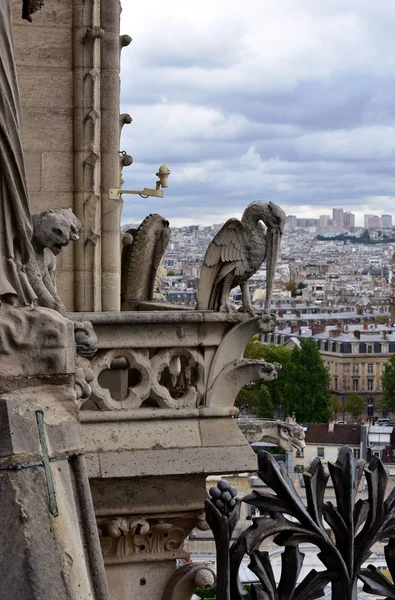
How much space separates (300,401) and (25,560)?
9441 centimetres

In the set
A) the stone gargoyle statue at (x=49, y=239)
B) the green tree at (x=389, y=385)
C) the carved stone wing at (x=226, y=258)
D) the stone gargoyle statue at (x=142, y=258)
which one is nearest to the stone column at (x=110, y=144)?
the stone gargoyle statue at (x=142, y=258)

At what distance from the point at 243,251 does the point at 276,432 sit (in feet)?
3.80

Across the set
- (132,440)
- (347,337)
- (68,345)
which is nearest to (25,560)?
(68,345)

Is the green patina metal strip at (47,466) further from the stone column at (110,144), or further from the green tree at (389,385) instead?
the green tree at (389,385)

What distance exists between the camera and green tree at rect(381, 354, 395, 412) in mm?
107750

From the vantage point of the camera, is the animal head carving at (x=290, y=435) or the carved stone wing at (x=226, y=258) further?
the animal head carving at (x=290, y=435)

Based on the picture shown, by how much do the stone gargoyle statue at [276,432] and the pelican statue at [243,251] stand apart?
877 millimetres

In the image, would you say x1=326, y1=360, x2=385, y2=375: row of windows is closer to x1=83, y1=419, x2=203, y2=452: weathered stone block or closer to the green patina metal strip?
x1=83, y1=419, x2=203, y2=452: weathered stone block

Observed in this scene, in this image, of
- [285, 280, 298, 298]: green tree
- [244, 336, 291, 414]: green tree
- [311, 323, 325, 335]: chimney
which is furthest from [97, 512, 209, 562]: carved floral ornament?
[285, 280, 298, 298]: green tree

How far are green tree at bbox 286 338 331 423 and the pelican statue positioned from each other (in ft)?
288

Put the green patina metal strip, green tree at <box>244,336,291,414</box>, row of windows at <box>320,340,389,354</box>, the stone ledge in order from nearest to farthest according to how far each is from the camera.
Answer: the green patina metal strip < the stone ledge < green tree at <box>244,336,291,414</box> < row of windows at <box>320,340,389,354</box>

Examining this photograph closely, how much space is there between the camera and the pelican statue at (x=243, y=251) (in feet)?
27.1

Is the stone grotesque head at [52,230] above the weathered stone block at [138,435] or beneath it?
above

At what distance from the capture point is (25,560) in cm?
293
